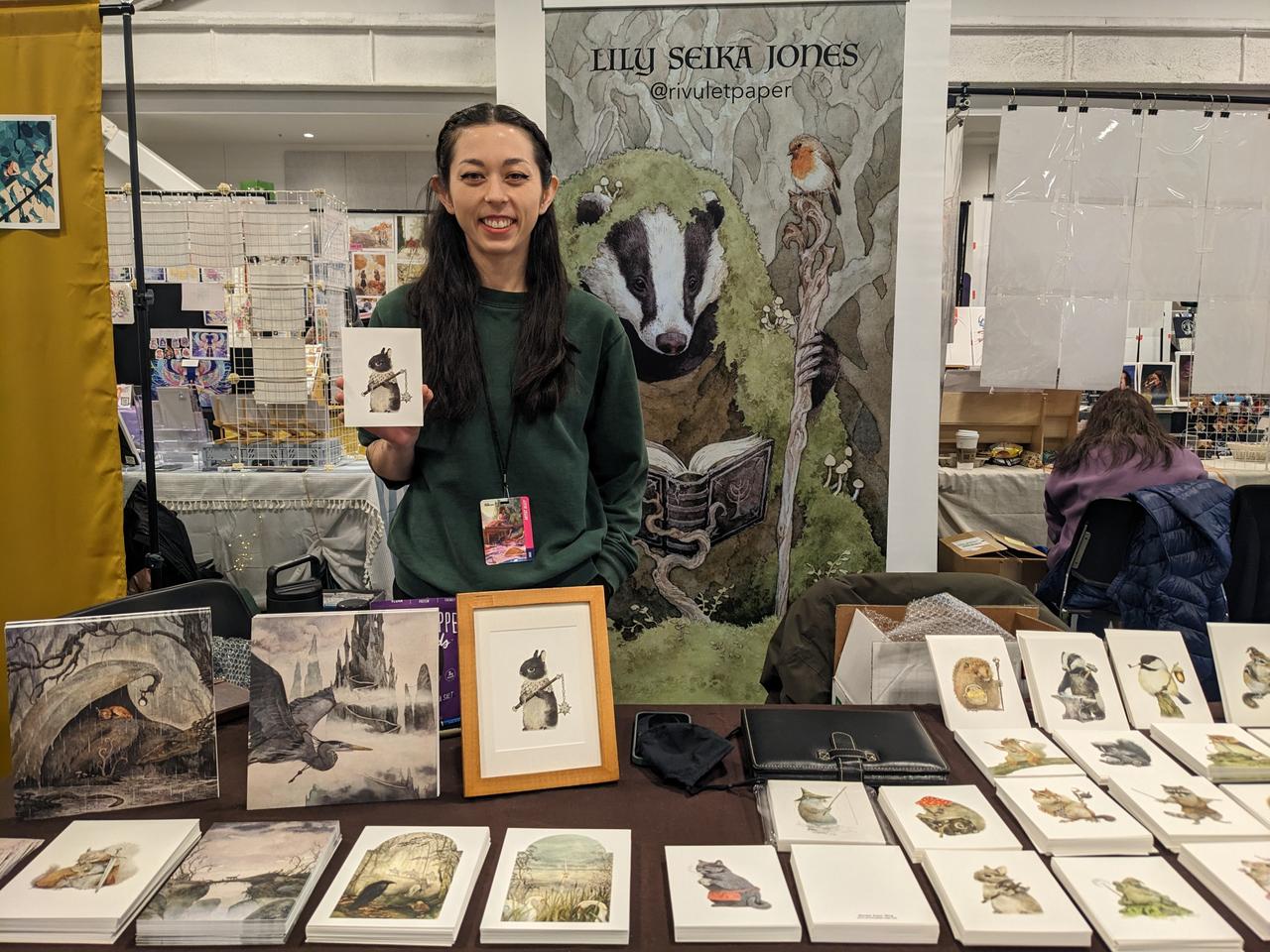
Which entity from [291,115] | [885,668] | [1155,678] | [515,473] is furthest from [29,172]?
[291,115]

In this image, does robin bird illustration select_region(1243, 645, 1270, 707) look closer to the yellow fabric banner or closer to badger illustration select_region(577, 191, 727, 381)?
badger illustration select_region(577, 191, 727, 381)

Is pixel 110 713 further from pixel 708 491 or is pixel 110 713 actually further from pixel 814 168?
pixel 814 168

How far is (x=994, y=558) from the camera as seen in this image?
3947 millimetres

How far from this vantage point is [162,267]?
367cm

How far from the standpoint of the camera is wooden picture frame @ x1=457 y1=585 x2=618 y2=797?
3.87ft

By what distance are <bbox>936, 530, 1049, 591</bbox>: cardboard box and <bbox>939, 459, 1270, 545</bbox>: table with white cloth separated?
0.19 metres

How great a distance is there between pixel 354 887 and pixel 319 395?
3.03m

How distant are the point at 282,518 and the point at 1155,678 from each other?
11.1ft

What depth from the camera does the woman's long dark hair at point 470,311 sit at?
1478mm

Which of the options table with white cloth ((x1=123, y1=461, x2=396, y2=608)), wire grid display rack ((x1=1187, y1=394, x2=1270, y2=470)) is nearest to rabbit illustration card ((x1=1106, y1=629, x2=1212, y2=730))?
table with white cloth ((x1=123, y1=461, x2=396, y2=608))

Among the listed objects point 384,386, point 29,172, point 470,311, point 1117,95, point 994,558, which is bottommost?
point 994,558

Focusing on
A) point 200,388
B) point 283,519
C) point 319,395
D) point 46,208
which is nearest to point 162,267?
point 200,388

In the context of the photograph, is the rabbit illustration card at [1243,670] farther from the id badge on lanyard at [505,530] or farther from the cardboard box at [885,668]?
the id badge on lanyard at [505,530]

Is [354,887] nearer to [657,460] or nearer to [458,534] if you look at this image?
[458,534]
